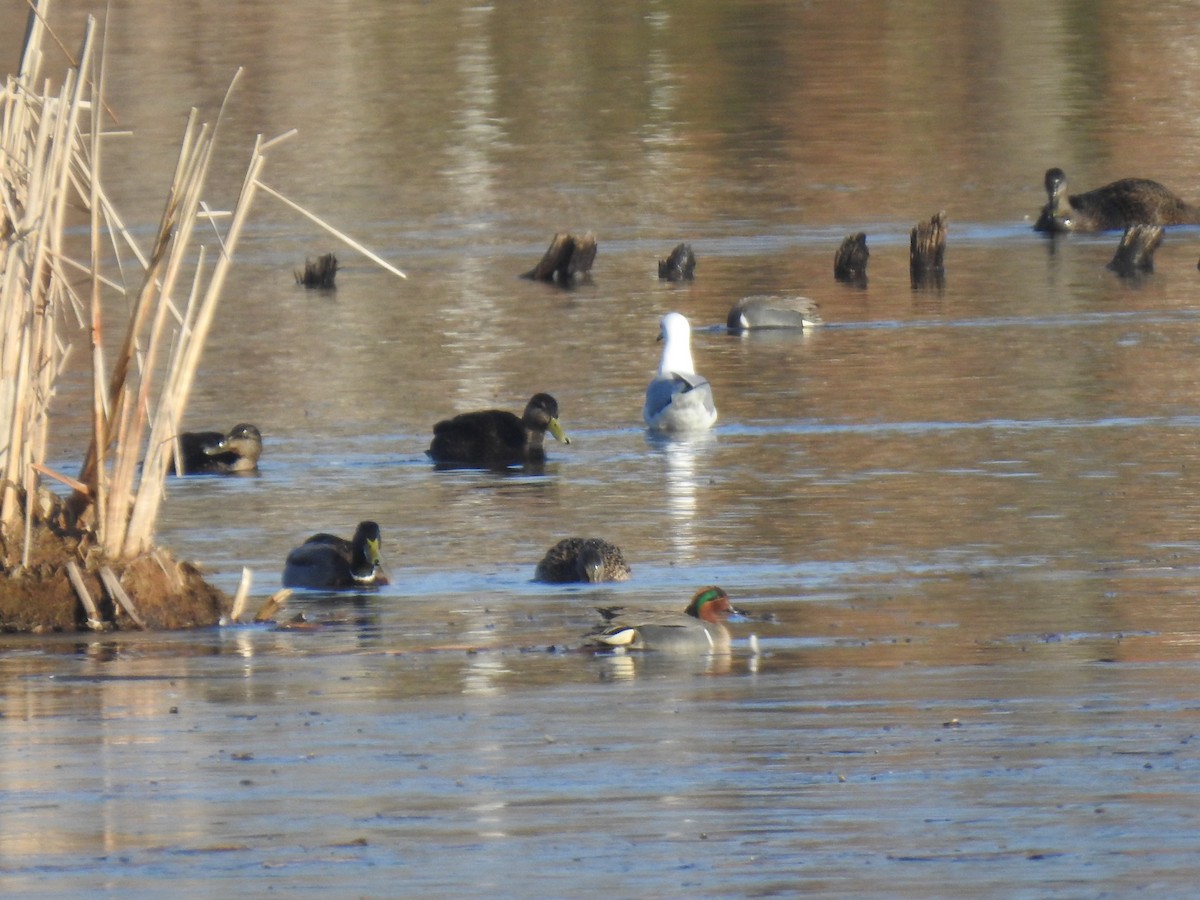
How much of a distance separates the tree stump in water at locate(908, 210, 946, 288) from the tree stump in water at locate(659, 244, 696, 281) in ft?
7.45

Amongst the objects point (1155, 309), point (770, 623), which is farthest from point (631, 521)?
point (1155, 309)

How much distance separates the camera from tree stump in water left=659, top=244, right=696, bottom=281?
1021 inches

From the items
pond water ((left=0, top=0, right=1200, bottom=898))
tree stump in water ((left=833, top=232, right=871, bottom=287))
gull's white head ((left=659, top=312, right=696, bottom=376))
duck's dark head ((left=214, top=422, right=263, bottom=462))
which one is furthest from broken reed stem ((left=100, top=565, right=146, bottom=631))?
tree stump in water ((left=833, top=232, right=871, bottom=287))

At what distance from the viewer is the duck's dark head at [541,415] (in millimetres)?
16328

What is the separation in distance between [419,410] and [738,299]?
663 cm

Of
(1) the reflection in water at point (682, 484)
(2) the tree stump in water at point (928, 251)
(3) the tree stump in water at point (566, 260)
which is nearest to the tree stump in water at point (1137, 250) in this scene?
(2) the tree stump in water at point (928, 251)

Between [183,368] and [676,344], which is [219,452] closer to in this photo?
[676,344]

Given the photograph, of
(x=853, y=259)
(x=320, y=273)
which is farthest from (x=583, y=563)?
(x=320, y=273)

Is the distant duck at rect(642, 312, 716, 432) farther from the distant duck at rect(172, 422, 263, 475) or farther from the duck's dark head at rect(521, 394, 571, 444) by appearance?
the distant duck at rect(172, 422, 263, 475)

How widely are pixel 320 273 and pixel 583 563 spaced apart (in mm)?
15106

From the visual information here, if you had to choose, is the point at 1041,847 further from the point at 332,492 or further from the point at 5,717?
the point at 332,492

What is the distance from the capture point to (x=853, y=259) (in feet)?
84.8

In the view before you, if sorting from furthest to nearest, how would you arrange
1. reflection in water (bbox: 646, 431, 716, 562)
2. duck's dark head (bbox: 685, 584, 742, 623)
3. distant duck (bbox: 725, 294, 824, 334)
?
distant duck (bbox: 725, 294, 824, 334) < reflection in water (bbox: 646, 431, 716, 562) < duck's dark head (bbox: 685, 584, 742, 623)

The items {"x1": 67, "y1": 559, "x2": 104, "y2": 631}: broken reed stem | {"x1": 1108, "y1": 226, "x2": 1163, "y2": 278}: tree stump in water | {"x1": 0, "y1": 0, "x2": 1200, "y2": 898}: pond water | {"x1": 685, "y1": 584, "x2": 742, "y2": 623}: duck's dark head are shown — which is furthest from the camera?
{"x1": 1108, "y1": 226, "x2": 1163, "y2": 278}: tree stump in water
